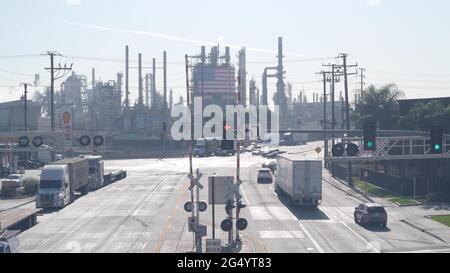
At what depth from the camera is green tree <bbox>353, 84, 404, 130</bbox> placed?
84500 millimetres

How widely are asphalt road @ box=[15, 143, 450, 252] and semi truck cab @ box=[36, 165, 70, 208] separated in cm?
104

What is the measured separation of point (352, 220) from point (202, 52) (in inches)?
5583

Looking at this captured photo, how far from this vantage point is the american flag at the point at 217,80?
181m

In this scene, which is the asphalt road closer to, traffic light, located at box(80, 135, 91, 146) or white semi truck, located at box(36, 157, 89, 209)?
white semi truck, located at box(36, 157, 89, 209)

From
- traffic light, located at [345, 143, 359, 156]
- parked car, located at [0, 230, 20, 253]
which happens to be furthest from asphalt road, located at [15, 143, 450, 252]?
traffic light, located at [345, 143, 359, 156]

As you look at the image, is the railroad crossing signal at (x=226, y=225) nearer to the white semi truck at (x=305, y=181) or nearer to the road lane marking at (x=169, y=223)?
the road lane marking at (x=169, y=223)

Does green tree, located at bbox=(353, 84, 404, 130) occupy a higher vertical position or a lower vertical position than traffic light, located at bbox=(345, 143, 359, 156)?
higher

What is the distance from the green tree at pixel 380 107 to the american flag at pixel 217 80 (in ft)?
301

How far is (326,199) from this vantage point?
57.3 metres

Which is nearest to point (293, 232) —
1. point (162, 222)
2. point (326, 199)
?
point (162, 222)

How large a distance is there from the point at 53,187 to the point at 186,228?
15.3m

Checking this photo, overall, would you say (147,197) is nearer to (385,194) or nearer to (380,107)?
(385,194)

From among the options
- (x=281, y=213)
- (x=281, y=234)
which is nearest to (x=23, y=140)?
(x=281, y=213)
